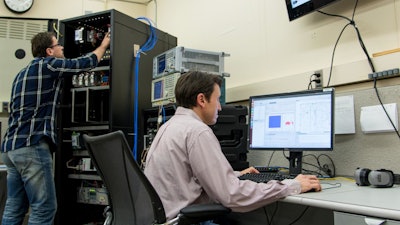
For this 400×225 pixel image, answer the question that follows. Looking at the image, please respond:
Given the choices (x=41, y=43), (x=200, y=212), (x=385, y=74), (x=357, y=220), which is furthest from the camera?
(x=41, y=43)

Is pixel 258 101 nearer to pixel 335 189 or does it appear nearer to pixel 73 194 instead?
pixel 335 189

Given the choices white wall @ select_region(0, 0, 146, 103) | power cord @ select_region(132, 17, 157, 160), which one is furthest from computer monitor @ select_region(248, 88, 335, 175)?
white wall @ select_region(0, 0, 146, 103)

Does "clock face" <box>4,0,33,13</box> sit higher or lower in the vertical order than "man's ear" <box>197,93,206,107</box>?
higher

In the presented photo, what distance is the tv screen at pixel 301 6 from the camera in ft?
6.58

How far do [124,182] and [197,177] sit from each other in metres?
0.26

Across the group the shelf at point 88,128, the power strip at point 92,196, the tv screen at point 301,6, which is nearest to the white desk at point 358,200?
the tv screen at point 301,6

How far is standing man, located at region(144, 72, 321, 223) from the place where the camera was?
124 centimetres

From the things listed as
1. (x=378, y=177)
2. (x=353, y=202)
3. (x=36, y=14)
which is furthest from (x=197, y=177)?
(x=36, y=14)

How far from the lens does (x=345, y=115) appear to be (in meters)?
1.88

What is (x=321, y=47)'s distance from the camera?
213cm

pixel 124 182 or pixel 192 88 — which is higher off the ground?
pixel 192 88

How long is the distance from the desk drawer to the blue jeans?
5.65 ft

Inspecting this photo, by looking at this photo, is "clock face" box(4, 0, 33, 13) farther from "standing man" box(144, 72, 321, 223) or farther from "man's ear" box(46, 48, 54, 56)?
"standing man" box(144, 72, 321, 223)

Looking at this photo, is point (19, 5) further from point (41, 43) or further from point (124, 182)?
point (124, 182)
